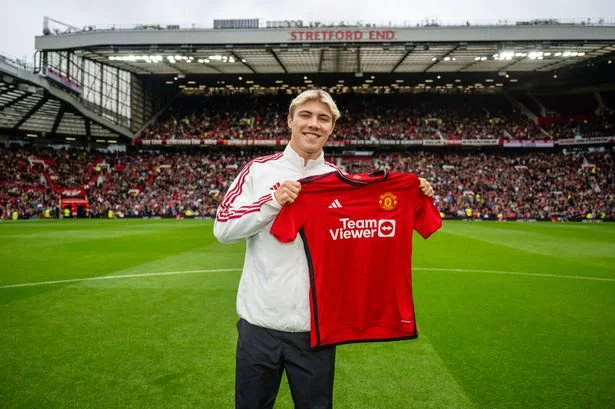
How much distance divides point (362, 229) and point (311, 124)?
785 mm

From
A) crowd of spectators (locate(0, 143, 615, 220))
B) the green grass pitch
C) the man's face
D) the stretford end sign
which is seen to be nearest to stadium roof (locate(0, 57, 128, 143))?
crowd of spectators (locate(0, 143, 615, 220))

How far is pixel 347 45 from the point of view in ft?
119

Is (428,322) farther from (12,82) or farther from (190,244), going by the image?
(12,82)

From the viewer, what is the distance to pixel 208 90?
56938 millimetres

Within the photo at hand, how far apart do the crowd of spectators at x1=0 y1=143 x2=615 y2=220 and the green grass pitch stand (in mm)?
32289

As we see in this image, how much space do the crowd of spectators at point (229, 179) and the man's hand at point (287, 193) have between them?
41.4m

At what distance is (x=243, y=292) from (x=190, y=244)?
1639 cm

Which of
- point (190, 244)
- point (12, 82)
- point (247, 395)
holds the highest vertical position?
point (12, 82)

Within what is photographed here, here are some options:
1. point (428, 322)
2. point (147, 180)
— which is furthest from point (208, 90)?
point (428, 322)

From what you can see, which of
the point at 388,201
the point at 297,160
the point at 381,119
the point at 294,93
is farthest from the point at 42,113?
the point at 388,201

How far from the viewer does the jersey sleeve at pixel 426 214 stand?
3.19 meters

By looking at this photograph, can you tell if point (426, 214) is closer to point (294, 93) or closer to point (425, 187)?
point (425, 187)

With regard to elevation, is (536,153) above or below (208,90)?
below

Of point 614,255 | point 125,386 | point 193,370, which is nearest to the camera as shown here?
point 125,386
